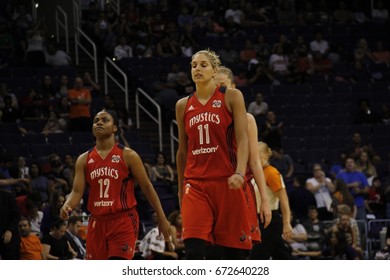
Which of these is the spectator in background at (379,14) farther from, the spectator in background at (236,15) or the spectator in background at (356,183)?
the spectator in background at (356,183)

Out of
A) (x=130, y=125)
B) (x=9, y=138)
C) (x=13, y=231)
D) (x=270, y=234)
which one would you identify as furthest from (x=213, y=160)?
(x=130, y=125)

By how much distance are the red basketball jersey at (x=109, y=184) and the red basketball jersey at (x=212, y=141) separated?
0.94m

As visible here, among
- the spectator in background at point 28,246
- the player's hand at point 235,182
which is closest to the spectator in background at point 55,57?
the spectator in background at point 28,246

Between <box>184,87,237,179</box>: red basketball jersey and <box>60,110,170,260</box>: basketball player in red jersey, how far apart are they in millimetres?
928

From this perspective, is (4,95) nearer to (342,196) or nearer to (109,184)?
(342,196)

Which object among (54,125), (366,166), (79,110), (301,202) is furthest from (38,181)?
(366,166)

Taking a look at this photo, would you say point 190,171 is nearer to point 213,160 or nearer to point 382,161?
point 213,160

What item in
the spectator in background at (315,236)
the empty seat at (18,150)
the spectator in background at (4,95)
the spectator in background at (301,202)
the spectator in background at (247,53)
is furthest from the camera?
the spectator in background at (247,53)

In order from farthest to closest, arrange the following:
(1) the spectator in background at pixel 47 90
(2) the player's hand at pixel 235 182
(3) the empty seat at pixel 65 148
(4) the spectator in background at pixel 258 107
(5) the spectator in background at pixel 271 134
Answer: (4) the spectator in background at pixel 258 107
(1) the spectator in background at pixel 47 90
(5) the spectator in background at pixel 271 134
(3) the empty seat at pixel 65 148
(2) the player's hand at pixel 235 182

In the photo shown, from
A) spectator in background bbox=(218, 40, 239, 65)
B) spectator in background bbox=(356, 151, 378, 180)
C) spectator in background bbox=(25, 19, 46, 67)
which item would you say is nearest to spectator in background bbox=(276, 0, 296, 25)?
spectator in background bbox=(218, 40, 239, 65)

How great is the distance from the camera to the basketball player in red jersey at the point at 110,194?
8.26 meters

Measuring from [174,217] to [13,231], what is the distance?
3.56 m

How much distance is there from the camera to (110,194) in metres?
8.30

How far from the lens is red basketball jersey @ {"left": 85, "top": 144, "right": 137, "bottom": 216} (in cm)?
830
